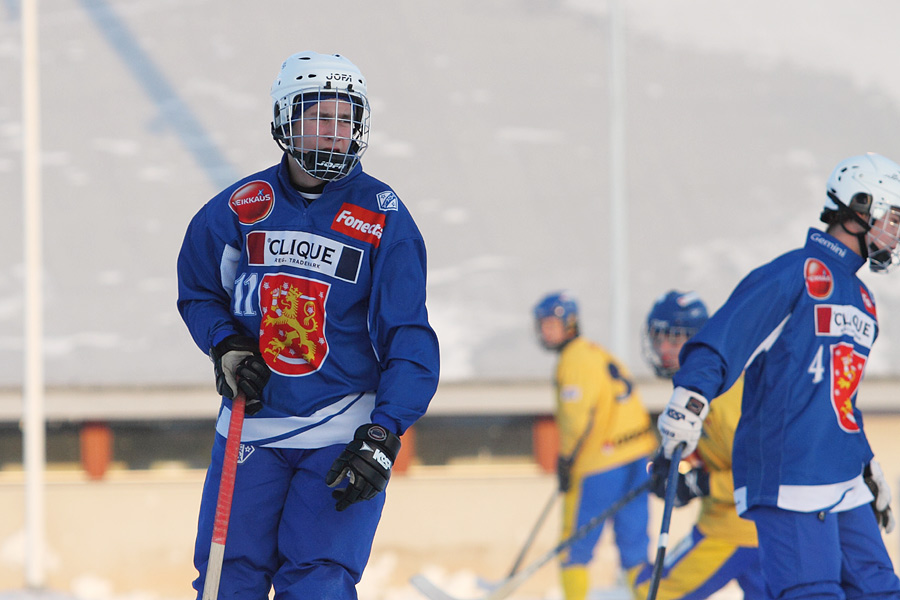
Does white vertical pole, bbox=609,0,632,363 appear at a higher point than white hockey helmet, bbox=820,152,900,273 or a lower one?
higher

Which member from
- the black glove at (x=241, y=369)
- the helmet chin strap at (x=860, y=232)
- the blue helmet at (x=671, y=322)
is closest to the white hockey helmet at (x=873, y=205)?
the helmet chin strap at (x=860, y=232)

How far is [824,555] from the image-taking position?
348 cm

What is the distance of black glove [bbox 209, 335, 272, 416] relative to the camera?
9.89ft

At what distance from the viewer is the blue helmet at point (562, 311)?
7.00m

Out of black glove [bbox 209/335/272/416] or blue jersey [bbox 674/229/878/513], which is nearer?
black glove [bbox 209/335/272/416]

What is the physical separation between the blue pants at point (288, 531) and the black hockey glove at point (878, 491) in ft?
5.76

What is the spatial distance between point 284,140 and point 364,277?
1.45 ft

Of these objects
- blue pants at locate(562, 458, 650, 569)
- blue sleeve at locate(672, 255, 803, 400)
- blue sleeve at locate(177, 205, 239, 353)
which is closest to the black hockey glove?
blue sleeve at locate(672, 255, 803, 400)

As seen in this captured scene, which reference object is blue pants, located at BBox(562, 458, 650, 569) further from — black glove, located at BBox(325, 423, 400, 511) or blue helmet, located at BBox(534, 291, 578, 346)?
black glove, located at BBox(325, 423, 400, 511)

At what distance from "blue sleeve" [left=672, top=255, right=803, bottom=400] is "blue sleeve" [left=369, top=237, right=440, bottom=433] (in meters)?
0.94

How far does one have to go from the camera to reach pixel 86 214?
1039 cm

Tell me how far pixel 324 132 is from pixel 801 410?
1713 mm

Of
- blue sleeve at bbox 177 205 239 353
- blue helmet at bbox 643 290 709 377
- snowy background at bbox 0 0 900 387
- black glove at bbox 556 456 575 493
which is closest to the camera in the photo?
blue sleeve at bbox 177 205 239 353

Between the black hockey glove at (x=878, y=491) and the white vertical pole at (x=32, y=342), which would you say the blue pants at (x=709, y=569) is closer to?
the black hockey glove at (x=878, y=491)
